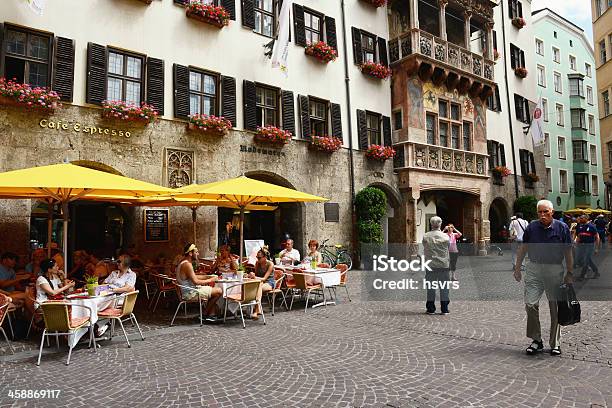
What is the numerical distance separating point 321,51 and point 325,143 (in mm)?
3393

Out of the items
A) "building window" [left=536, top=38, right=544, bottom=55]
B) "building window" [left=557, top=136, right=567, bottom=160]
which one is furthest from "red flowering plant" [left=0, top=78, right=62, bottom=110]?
"building window" [left=557, top=136, right=567, bottom=160]

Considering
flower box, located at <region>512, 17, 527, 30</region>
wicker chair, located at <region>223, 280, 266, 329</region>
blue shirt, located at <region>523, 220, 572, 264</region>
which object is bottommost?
wicker chair, located at <region>223, 280, 266, 329</region>

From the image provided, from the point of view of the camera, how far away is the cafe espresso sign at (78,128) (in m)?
10.6

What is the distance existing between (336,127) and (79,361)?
42.2ft

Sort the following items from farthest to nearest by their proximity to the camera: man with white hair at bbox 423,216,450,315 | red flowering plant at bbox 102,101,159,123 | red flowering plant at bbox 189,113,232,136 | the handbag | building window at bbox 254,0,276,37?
building window at bbox 254,0,276,37, red flowering plant at bbox 189,113,232,136, red flowering plant at bbox 102,101,159,123, man with white hair at bbox 423,216,450,315, the handbag

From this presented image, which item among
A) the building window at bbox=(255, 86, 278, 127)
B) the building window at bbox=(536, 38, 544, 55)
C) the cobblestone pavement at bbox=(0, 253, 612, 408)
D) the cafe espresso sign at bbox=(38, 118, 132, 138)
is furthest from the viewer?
the building window at bbox=(536, 38, 544, 55)

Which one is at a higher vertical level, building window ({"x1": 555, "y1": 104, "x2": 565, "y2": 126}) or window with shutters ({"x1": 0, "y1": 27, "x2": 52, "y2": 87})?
building window ({"x1": 555, "y1": 104, "x2": 565, "y2": 126})

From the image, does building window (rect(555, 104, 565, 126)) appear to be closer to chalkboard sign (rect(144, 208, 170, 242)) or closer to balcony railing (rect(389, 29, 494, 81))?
balcony railing (rect(389, 29, 494, 81))

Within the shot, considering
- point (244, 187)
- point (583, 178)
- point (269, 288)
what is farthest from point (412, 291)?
point (583, 178)

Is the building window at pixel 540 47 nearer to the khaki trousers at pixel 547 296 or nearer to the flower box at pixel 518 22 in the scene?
the flower box at pixel 518 22

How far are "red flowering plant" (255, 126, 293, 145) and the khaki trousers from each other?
10149mm

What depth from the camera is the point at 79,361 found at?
545 cm

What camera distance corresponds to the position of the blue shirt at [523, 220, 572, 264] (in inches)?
215

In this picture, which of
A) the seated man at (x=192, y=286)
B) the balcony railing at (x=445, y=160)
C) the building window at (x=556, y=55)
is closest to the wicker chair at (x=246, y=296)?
the seated man at (x=192, y=286)
